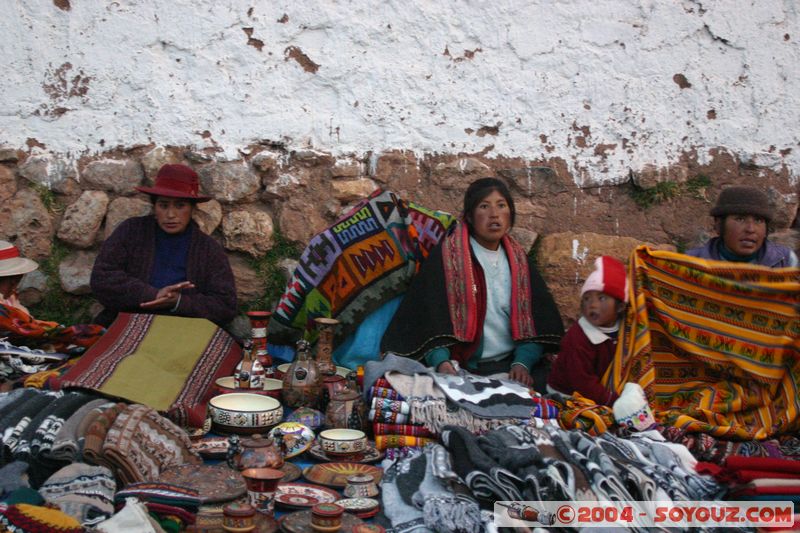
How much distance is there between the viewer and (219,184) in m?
4.78

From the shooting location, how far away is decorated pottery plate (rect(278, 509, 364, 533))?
260 cm

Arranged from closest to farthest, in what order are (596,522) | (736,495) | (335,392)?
1. (596,522)
2. (736,495)
3. (335,392)

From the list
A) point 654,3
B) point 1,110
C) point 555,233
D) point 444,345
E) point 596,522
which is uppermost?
point 654,3

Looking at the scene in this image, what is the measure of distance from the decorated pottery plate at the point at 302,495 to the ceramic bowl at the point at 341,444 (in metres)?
0.26

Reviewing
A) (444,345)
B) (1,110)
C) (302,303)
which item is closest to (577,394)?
(444,345)

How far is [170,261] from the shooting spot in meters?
4.52

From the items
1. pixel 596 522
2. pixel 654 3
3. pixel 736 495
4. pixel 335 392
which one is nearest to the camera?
pixel 596 522

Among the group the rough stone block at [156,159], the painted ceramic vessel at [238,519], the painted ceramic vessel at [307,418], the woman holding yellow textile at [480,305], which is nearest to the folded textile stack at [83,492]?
the painted ceramic vessel at [238,519]

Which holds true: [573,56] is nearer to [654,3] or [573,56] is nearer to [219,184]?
[654,3]

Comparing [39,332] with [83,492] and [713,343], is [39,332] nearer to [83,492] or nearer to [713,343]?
[83,492]

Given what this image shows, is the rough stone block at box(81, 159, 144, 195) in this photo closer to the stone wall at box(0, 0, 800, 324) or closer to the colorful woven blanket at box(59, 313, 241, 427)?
the stone wall at box(0, 0, 800, 324)

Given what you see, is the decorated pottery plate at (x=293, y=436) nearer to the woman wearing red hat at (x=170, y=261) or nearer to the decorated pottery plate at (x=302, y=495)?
the decorated pottery plate at (x=302, y=495)

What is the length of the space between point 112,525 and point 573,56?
145 inches

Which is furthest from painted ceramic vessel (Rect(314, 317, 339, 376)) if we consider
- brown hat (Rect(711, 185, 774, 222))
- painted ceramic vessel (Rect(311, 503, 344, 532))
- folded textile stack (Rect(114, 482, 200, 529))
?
brown hat (Rect(711, 185, 774, 222))
